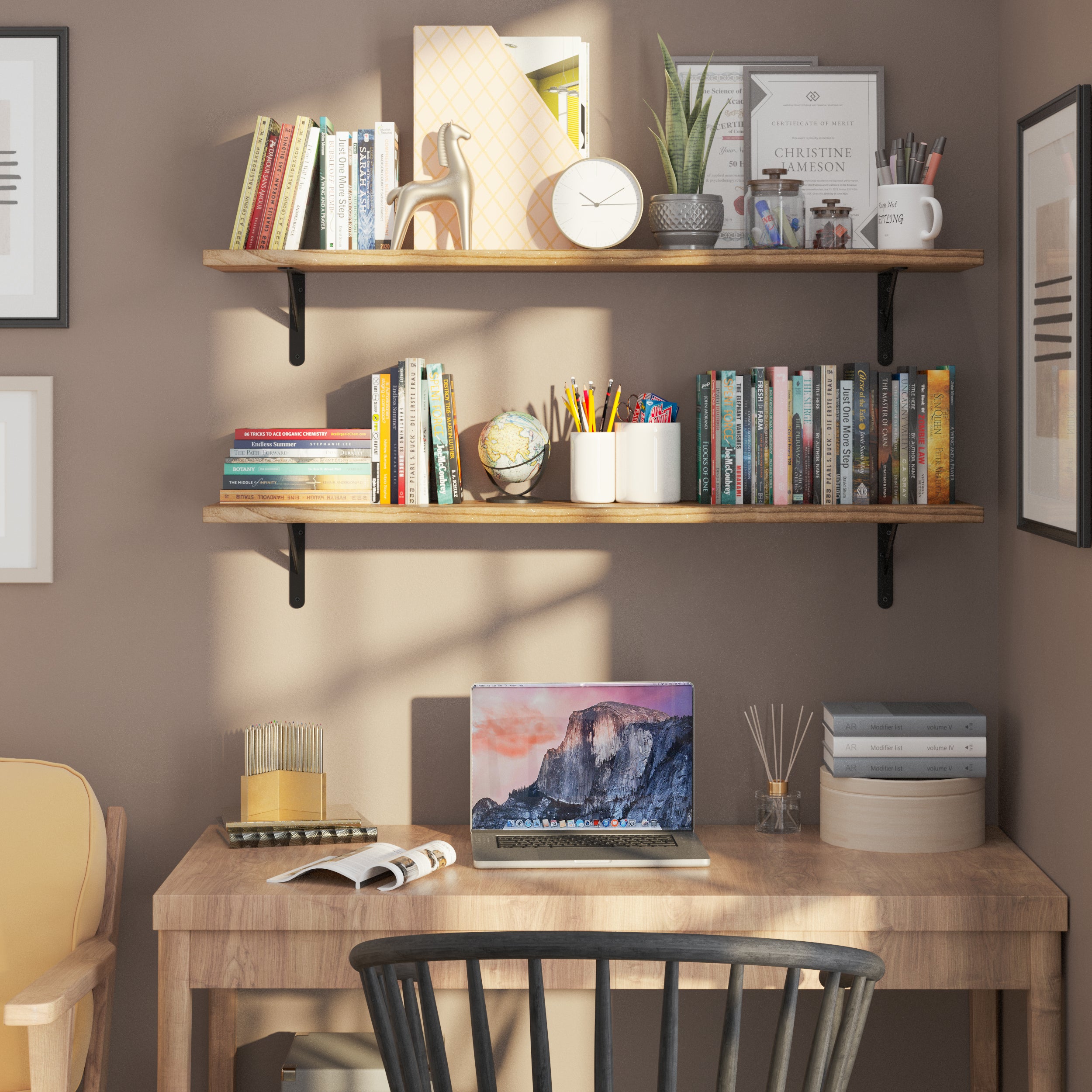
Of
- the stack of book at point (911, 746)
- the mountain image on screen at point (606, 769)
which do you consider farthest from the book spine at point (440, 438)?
the stack of book at point (911, 746)

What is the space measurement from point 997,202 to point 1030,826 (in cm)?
113

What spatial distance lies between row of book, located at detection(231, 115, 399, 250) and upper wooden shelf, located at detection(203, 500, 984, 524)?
0.47 metres

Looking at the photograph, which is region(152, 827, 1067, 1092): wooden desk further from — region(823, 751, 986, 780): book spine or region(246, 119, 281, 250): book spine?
region(246, 119, 281, 250): book spine

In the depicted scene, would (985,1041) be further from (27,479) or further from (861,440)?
(27,479)

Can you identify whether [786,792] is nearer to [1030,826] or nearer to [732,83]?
[1030,826]

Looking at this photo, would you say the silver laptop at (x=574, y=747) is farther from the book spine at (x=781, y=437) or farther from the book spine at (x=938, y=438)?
the book spine at (x=938, y=438)

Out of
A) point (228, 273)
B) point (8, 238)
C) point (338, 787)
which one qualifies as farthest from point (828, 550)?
point (8, 238)

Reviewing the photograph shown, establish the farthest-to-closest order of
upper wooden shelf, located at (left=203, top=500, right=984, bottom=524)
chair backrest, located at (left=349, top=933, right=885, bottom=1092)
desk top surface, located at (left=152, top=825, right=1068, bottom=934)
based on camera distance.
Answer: upper wooden shelf, located at (left=203, top=500, right=984, bottom=524) → desk top surface, located at (left=152, top=825, right=1068, bottom=934) → chair backrest, located at (left=349, top=933, right=885, bottom=1092)

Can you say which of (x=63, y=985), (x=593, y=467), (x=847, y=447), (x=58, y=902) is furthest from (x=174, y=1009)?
(x=847, y=447)

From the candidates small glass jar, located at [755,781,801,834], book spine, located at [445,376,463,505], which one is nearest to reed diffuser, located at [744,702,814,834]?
small glass jar, located at [755,781,801,834]

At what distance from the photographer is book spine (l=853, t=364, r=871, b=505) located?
2.10 m

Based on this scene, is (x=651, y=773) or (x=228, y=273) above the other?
(x=228, y=273)

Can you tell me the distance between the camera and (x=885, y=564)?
2.22m

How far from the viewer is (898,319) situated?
222 cm
